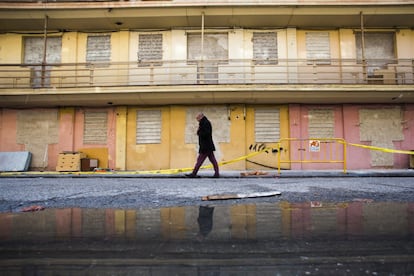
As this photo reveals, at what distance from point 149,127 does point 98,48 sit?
4.71m

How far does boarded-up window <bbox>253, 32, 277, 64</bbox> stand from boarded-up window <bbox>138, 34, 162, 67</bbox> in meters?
4.68

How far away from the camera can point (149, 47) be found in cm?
1332

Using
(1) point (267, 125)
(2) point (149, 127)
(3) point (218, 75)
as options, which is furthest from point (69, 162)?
(1) point (267, 125)

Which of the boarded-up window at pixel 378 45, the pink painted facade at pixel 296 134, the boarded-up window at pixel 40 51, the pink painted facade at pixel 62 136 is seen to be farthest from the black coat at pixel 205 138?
the boarded-up window at pixel 40 51

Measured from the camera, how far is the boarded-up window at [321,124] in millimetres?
12961

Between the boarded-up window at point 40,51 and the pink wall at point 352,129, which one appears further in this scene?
the boarded-up window at point 40,51

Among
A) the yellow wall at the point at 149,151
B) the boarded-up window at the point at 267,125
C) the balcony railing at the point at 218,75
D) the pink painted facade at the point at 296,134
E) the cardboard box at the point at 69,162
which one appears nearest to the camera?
the cardboard box at the point at 69,162

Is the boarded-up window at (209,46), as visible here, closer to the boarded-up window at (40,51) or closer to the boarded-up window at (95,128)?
the boarded-up window at (95,128)

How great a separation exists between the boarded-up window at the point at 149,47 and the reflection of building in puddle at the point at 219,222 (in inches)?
436

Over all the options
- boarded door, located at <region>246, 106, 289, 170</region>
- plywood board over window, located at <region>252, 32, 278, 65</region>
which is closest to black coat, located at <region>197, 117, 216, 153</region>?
boarded door, located at <region>246, 106, 289, 170</region>

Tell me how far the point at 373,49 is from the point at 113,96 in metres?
12.6

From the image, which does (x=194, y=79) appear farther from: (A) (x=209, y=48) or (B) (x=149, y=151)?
(B) (x=149, y=151)

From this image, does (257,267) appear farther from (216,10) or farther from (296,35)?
(296,35)

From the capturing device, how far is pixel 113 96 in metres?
12.2
